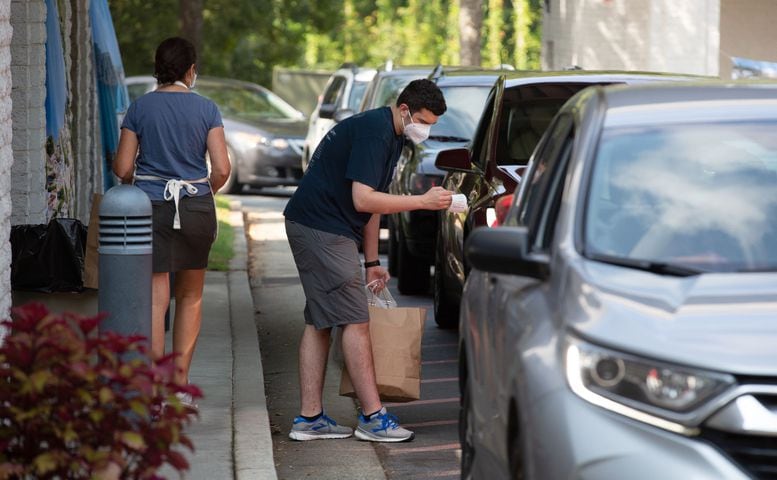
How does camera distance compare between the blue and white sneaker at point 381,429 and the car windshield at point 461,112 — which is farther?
the car windshield at point 461,112

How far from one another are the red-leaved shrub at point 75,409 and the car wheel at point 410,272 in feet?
28.6

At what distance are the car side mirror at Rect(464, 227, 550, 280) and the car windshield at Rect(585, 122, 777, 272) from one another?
0.56ft

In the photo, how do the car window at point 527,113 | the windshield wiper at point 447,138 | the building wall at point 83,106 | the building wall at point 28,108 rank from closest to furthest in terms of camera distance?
the building wall at point 28,108
the car window at point 527,113
the building wall at point 83,106
the windshield wiper at point 447,138

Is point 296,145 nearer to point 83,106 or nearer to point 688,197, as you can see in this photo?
point 83,106

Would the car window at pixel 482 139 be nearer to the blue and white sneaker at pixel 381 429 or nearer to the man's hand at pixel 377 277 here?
the man's hand at pixel 377 277

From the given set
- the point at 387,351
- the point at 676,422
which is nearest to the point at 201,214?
the point at 387,351

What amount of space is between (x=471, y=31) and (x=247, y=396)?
2185 cm

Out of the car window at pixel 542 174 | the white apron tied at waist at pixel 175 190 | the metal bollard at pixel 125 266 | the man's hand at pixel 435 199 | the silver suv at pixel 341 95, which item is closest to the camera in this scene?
the car window at pixel 542 174

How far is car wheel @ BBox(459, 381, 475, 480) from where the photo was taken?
5891 millimetres

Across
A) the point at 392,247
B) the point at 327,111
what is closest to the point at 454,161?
the point at 392,247

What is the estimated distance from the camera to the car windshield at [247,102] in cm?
2617

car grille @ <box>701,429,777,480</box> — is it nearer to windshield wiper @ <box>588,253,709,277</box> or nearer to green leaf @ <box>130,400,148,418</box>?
windshield wiper @ <box>588,253,709,277</box>

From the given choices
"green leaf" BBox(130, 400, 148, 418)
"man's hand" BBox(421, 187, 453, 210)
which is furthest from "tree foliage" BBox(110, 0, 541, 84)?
"green leaf" BBox(130, 400, 148, 418)

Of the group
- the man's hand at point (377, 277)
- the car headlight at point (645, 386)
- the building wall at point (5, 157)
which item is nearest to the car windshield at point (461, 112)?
the man's hand at point (377, 277)
